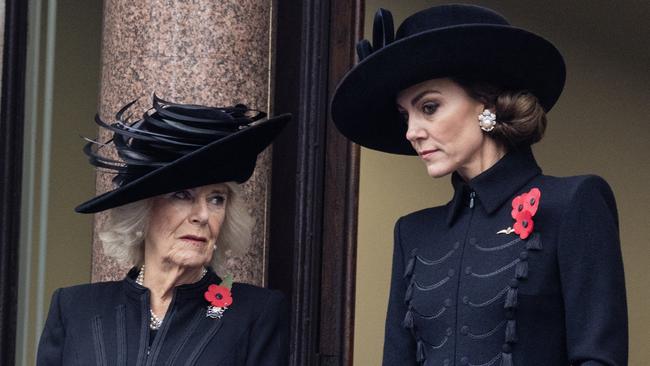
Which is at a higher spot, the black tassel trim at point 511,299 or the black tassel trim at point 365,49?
the black tassel trim at point 365,49

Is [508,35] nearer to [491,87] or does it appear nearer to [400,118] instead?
[491,87]

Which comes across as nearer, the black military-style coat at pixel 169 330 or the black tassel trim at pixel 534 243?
the black tassel trim at pixel 534 243

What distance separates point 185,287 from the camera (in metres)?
4.05

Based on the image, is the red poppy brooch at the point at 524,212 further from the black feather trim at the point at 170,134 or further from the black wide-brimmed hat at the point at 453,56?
the black feather trim at the point at 170,134

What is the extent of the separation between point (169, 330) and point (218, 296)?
18 cm

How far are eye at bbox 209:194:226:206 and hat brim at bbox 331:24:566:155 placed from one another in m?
0.50

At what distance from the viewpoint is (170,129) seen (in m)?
4.02

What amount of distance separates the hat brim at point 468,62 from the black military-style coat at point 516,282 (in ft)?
0.74

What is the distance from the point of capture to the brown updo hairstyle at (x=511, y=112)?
12.1 feet

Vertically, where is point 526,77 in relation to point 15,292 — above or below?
above

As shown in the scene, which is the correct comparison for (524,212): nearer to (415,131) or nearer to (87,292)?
(415,131)

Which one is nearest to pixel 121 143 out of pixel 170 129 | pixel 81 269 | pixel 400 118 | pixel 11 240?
pixel 170 129

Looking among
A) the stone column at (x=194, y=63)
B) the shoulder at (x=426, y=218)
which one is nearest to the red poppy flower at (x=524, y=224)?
A: the shoulder at (x=426, y=218)

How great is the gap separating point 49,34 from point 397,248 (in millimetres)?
3685
